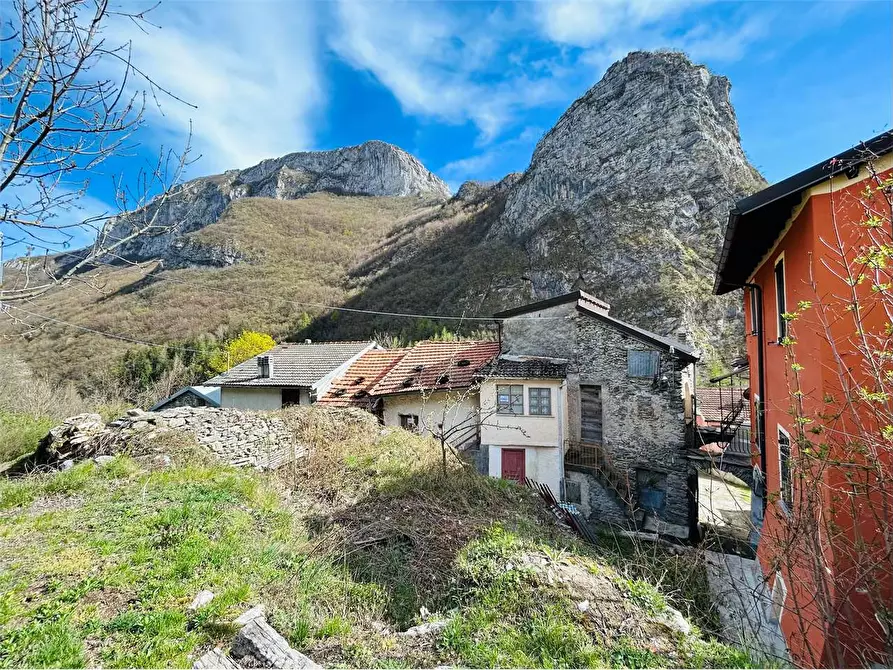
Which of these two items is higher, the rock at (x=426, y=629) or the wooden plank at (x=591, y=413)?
the wooden plank at (x=591, y=413)

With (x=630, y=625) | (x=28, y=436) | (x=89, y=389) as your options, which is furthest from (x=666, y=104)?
(x=89, y=389)

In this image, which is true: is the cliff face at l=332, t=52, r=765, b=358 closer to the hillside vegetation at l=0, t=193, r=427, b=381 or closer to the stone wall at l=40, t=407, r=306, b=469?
the hillside vegetation at l=0, t=193, r=427, b=381

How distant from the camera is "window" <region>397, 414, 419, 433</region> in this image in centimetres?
1465

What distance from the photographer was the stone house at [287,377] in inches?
695

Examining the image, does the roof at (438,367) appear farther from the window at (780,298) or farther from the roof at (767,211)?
the window at (780,298)

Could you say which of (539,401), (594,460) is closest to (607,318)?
(539,401)

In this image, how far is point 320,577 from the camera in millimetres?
4457

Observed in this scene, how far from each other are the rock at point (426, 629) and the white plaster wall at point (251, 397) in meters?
16.4

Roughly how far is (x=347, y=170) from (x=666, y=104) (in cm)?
9066

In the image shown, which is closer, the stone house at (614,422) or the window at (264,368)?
the stone house at (614,422)

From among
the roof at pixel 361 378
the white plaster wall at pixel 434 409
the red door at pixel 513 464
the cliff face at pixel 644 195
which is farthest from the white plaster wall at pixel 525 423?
the cliff face at pixel 644 195

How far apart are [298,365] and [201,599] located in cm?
1671

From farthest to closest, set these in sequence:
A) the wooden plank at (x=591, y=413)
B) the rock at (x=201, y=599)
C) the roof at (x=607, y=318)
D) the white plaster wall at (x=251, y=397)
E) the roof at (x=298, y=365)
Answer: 1. the white plaster wall at (x=251, y=397)
2. the roof at (x=298, y=365)
3. the wooden plank at (x=591, y=413)
4. the roof at (x=607, y=318)
5. the rock at (x=201, y=599)

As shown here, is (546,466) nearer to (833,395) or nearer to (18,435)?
(833,395)
